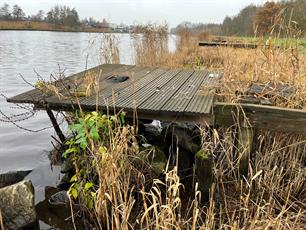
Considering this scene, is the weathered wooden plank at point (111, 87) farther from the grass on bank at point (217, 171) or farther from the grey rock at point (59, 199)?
the grey rock at point (59, 199)

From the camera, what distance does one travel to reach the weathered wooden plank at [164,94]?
10.0 feet

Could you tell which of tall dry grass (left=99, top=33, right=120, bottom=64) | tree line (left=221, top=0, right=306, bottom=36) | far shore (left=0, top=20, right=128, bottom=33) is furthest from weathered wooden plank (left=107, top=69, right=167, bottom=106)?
far shore (left=0, top=20, right=128, bottom=33)

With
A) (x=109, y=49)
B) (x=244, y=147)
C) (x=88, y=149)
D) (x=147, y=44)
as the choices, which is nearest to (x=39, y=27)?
(x=147, y=44)

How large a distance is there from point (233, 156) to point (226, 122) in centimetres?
46

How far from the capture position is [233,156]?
298 centimetres

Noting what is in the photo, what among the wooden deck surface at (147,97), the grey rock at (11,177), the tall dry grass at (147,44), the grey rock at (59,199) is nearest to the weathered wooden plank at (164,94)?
the wooden deck surface at (147,97)

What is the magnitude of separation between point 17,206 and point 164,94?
6.04 feet

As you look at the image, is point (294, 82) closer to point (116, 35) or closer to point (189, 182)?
point (189, 182)

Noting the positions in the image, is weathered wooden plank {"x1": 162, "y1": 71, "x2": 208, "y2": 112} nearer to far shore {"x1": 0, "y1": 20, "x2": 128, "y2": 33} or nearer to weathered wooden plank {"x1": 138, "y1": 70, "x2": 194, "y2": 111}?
weathered wooden plank {"x1": 138, "y1": 70, "x2": 194, "y2": 111}

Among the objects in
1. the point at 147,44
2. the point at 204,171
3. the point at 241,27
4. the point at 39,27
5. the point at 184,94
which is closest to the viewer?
the point at 204,171

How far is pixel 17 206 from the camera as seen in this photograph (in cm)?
270

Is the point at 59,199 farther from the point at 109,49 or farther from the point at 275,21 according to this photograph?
the point at 109,49

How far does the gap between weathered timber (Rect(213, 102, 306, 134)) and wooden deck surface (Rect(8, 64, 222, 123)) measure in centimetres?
23

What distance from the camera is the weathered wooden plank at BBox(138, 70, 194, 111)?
3055mm
